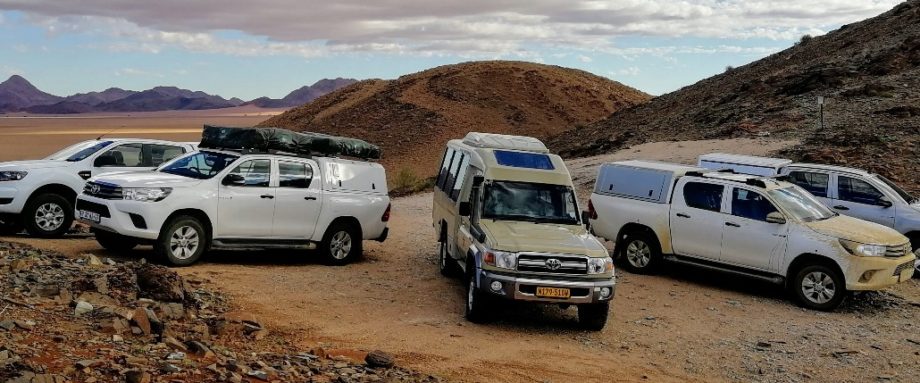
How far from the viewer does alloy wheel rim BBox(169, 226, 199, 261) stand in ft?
42.3

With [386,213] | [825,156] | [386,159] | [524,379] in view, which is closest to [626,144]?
[825,156]

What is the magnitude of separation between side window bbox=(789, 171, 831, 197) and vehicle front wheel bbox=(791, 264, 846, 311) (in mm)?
3785

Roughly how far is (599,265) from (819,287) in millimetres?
4202

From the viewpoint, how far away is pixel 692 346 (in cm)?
1029

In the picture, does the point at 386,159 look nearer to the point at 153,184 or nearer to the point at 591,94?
the point at 591,94

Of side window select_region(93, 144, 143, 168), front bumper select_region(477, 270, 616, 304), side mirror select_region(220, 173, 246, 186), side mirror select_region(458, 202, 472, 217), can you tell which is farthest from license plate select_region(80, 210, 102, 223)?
front bumper select_region(477, 270, 616, 304)

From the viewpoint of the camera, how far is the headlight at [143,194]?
12.7 meters

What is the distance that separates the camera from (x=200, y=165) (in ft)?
45.1

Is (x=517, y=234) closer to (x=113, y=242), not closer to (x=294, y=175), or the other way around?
(x=294, y=175)

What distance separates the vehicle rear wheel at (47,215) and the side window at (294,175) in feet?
13.2

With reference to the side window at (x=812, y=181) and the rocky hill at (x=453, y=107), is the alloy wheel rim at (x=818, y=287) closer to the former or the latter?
the side window at (x=812, y=181)

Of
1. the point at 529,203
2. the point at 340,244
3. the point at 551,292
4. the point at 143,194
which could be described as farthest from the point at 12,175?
the point at 551,292

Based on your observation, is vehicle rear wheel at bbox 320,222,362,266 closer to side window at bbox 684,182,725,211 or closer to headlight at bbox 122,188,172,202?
headlight at bbox 122,188,172,202

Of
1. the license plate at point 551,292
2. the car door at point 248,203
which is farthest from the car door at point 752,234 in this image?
the car door at point 248,203
